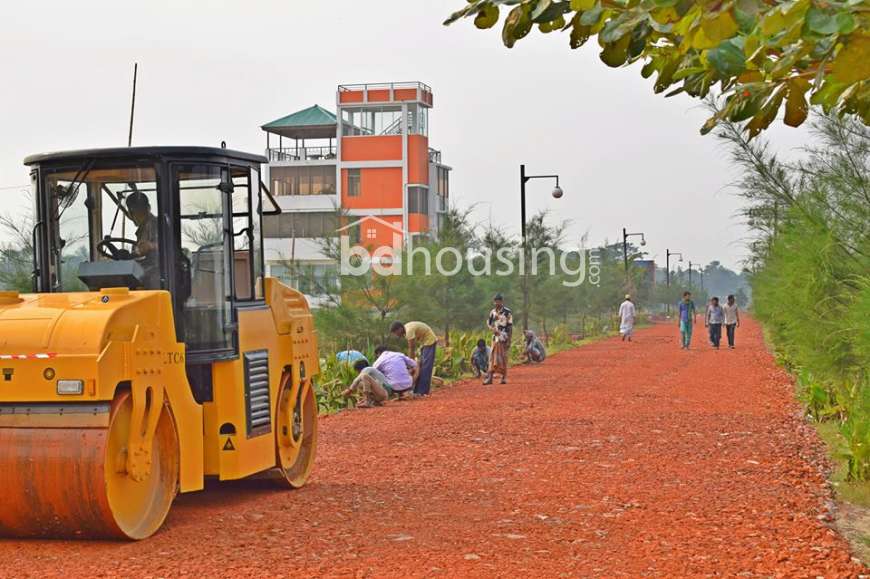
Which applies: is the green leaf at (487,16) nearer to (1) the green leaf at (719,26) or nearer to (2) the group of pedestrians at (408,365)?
(1) the green leaf at (719,26)

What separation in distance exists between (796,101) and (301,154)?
7867 centimetres

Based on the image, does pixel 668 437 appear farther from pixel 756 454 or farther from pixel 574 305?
pixel 574 305

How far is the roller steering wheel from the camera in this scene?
963 cm

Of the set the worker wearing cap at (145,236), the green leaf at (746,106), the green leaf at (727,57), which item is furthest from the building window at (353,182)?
the green leaf at (727,57)

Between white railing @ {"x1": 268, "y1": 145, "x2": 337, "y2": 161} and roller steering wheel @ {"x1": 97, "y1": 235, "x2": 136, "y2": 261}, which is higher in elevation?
white railing @ {"x1": 268, "y1": 145, "x2": 337, "y2": 161}

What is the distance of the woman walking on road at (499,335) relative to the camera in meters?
23.6

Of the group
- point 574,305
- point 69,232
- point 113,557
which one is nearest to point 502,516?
point 113,557

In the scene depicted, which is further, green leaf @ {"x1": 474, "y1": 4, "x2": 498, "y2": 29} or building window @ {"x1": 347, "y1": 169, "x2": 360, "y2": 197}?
building window @ {"x1": 347, "y1": 169, "x2": 360, "y2": 197}

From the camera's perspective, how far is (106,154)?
31.1ft

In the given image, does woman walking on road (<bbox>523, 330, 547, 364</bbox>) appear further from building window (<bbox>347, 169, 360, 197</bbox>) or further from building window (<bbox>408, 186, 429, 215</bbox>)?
building window (<bbox>347, 169, 360, 197</bbox>)

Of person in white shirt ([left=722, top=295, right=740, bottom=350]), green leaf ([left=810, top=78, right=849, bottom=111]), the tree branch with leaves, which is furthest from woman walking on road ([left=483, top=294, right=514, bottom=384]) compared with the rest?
green leaf ([left=810, top=78, right=849, bottom=111])

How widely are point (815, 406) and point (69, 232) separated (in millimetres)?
10185

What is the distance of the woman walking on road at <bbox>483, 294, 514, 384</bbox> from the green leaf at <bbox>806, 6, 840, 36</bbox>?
1977 cm

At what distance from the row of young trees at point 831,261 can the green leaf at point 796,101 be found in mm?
5945
